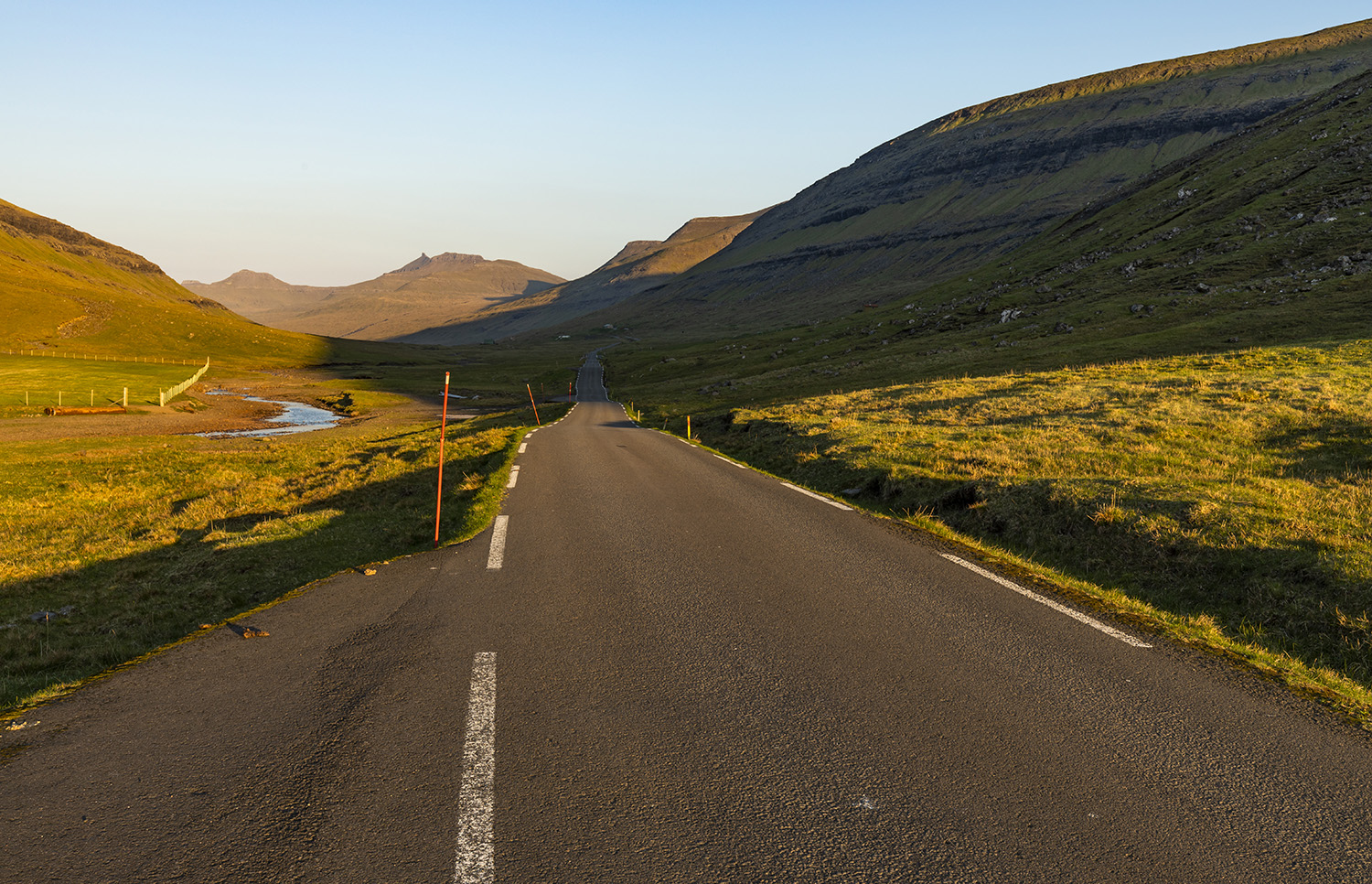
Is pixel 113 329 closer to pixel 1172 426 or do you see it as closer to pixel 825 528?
pixel 825 528

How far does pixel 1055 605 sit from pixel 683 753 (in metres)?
5.54

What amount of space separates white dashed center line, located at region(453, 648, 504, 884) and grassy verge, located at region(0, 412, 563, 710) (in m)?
4.02

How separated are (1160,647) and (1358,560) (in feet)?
14.6

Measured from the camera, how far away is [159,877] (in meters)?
3.80

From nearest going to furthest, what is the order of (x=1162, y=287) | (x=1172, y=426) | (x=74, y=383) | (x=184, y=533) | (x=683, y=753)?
(x=683, y=753) → (x=184, y=533) → (x=1172, y=426) → (x=1162, y=287) → (x=74, y=383)

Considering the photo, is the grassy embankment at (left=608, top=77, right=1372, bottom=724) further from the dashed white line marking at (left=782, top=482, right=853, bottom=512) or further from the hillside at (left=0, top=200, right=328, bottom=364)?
the hillside at (left=0, top=200, right=328, bottom=364)

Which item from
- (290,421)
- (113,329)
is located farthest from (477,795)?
(113,329)

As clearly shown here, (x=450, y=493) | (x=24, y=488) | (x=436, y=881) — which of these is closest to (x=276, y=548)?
(x=450, y=493)

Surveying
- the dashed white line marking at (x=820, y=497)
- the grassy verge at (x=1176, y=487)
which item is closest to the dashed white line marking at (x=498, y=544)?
the dashed white line marking at (x=820, y=497)

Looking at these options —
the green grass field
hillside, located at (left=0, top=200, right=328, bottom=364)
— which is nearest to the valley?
the green grass field

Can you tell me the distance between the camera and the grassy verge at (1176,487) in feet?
27.7

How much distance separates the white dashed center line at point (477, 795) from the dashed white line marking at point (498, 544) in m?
3.97

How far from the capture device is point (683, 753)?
5.05 m

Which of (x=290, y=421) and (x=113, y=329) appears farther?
(x=113, y=329)
